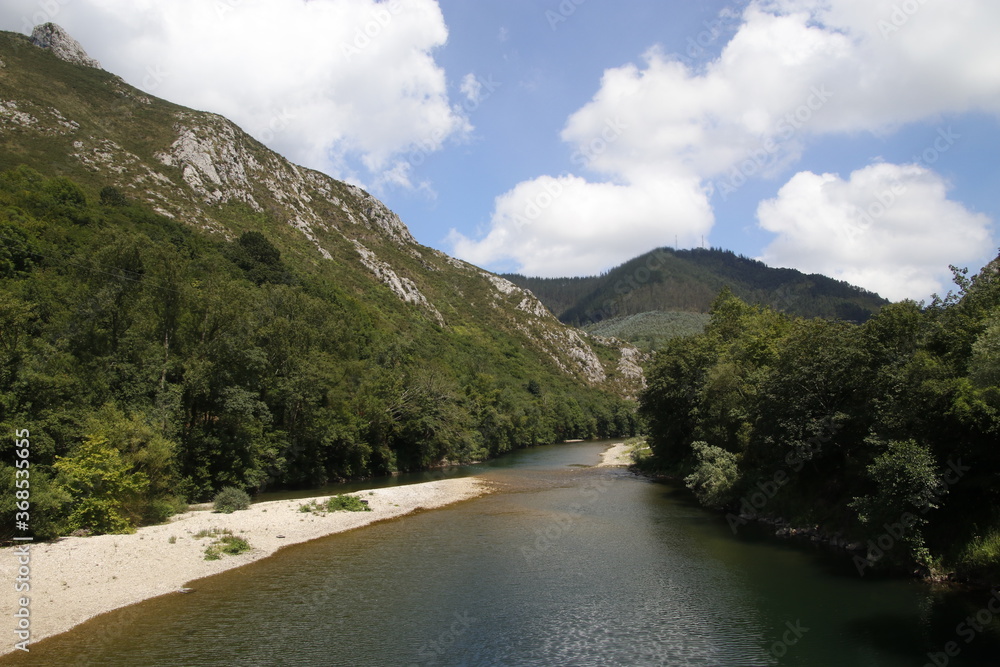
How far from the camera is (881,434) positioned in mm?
24016

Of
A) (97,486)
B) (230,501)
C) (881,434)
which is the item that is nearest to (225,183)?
(230,501)

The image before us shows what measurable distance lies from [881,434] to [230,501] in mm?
37185

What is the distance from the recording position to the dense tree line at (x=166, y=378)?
27516 millimetres

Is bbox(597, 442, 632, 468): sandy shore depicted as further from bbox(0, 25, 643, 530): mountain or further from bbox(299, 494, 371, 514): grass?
bbox(299, 494, 371, 514): grass

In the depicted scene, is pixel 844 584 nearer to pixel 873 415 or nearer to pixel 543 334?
pixel 873 415

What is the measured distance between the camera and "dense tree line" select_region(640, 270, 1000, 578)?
20844mm

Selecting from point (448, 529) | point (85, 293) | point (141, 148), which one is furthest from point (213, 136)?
point (448, 529)

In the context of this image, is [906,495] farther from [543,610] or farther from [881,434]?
[543,610]

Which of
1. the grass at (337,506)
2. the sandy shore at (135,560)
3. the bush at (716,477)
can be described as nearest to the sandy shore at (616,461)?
the bush at (716,477)

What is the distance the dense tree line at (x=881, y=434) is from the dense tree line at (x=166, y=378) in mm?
34150

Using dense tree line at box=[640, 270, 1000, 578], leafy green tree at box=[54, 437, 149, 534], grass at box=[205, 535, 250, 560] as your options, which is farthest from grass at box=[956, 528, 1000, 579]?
leafy green tree at box=[54, 437, 149, 534]

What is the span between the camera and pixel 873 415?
2569cm

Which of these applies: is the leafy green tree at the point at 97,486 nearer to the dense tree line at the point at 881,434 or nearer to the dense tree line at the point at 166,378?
the dense tree line at the point at 166,378

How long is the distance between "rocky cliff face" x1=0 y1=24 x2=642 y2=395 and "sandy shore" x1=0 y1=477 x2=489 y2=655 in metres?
76.8
